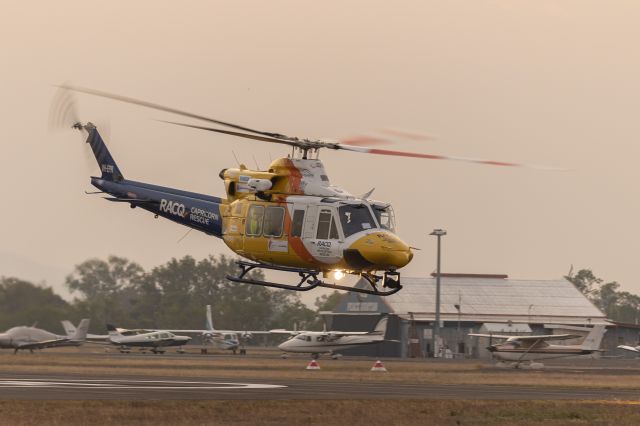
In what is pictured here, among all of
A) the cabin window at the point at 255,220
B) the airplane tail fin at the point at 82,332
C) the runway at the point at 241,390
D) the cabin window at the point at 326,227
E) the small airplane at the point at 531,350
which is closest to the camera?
the runway at the point at 241,390

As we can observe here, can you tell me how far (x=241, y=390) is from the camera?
45.5m

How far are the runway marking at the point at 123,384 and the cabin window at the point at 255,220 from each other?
6.81 meters

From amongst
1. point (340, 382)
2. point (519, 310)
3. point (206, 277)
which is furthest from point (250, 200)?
point (206, 277)

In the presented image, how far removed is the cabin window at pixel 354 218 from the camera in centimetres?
4181

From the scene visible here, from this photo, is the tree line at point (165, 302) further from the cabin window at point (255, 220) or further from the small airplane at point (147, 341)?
the cabin window at point (255, 220)

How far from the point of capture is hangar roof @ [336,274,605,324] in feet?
395

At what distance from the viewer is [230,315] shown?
15600 cm

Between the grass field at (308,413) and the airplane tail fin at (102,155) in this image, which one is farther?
the airplane tail fin at (102,155)

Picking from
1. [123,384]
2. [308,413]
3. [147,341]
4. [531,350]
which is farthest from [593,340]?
[308,413]

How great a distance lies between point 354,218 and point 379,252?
1.74 m

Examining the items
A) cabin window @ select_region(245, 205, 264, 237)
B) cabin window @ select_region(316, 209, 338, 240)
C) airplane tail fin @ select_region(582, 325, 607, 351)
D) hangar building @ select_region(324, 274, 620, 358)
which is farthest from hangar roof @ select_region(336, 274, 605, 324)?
cabin window @ select_region(316, 209, 338, 240)

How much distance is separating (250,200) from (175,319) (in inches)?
4728

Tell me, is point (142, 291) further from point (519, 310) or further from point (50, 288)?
point (519, 310)

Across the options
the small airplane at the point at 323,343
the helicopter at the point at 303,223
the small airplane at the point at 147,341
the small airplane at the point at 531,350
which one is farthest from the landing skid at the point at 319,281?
the small airplane at the point at 147,341
